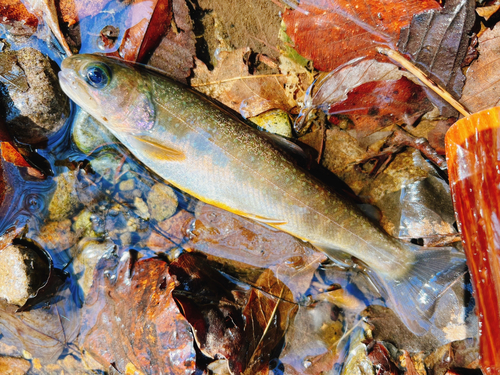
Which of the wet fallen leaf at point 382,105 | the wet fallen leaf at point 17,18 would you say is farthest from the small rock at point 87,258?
the wet fallen leaf at point 382,105

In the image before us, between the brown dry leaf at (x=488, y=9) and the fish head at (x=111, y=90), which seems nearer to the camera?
the fish head at (x=111, y=90)

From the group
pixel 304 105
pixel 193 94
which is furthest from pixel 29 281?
pixel 304 105

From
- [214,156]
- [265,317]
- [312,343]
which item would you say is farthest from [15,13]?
[312,343]

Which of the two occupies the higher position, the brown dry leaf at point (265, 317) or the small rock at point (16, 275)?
the brown dry leaf at point (265, 317)

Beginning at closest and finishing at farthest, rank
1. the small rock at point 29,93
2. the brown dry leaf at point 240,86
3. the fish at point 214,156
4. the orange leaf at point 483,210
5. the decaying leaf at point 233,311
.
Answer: the orange leaf at point 483,210 < the decaying leaf at point 233,311 < the fish at point 214,156 < the small rock at point 29,93 < the brown dry leaf at point 240,86

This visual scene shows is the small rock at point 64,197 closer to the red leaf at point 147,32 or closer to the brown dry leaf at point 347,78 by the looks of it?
the red leaf at point 147,32

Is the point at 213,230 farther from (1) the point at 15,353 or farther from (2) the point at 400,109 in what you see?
(1) the point at 15,353

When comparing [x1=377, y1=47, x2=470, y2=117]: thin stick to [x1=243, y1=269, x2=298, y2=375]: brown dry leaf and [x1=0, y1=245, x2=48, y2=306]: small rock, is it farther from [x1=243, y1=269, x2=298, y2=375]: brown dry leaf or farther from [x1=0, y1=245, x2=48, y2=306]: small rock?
[x1=0, y1=245, x2=48, y2=306]: small rock
